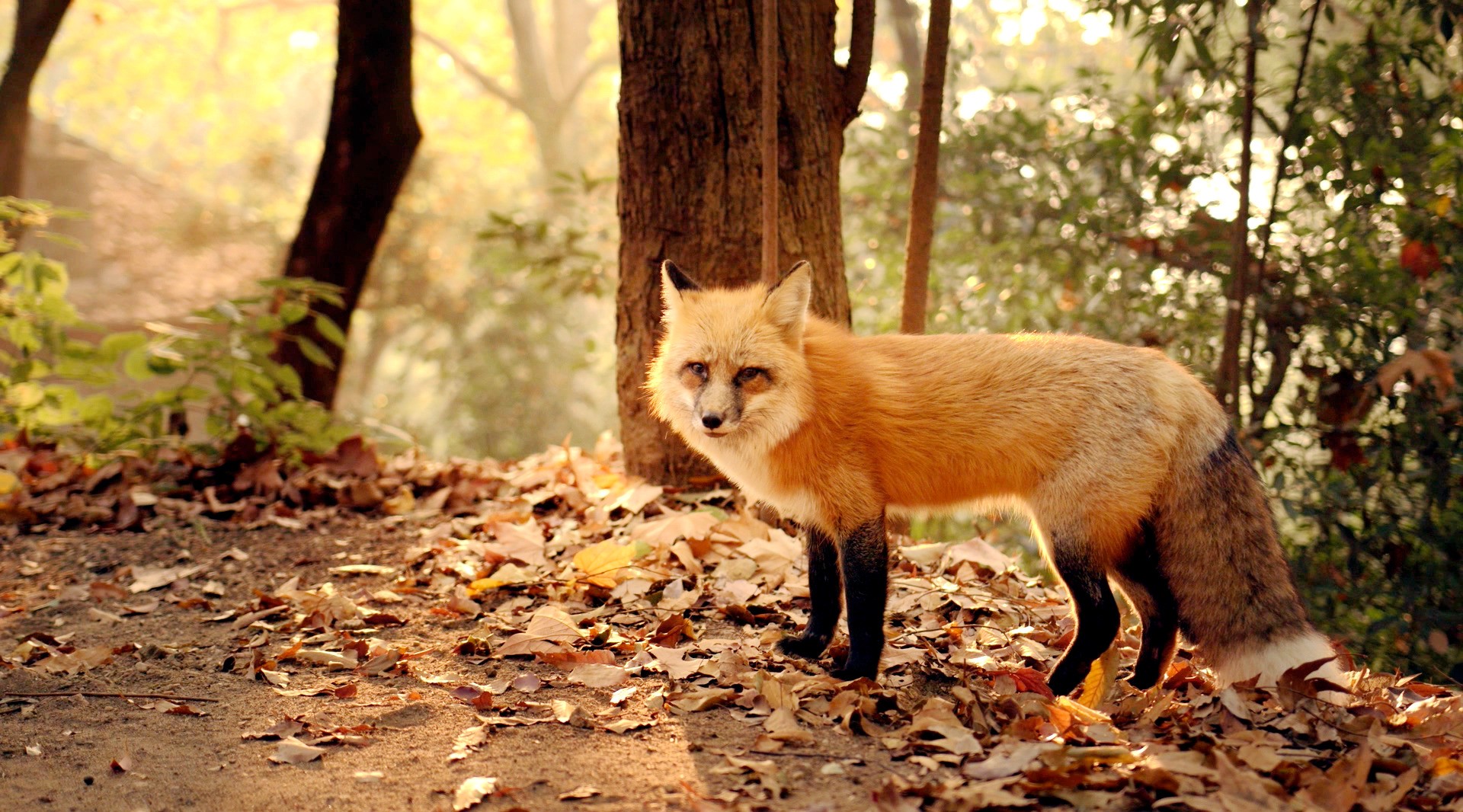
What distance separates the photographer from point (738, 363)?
3439 mm

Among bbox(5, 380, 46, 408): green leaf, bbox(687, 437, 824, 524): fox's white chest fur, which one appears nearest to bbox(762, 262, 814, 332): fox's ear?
bbox(687, 437, 824, 524): fox's white chest fur

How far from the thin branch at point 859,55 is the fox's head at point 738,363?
1795 millimetres

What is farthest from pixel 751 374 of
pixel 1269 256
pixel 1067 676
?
pixel 1269 256

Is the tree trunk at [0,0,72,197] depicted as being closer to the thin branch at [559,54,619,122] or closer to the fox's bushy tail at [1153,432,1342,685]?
the fox's bushy tail at [1153,432,1342,685]

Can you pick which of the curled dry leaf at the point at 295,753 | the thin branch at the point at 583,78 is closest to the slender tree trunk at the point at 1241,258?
the curled dry leaf at the point at 295,753

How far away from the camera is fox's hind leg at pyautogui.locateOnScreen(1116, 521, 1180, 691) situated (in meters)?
3.37

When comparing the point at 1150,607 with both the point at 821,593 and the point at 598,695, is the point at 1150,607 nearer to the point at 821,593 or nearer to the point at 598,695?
the point at 821,593

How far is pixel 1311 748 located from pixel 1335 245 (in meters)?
4.13

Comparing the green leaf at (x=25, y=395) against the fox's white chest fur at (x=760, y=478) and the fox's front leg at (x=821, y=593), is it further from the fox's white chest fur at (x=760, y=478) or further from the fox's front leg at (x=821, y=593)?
the fox's front leg at (x=821, y=593)

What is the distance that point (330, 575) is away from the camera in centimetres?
455

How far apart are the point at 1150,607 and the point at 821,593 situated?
1.12 m

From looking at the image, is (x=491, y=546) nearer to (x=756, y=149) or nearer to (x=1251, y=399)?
(x=756, y=149)

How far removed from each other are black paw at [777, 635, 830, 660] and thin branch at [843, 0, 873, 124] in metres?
2.74

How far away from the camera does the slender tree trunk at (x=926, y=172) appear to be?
15.4 feet
